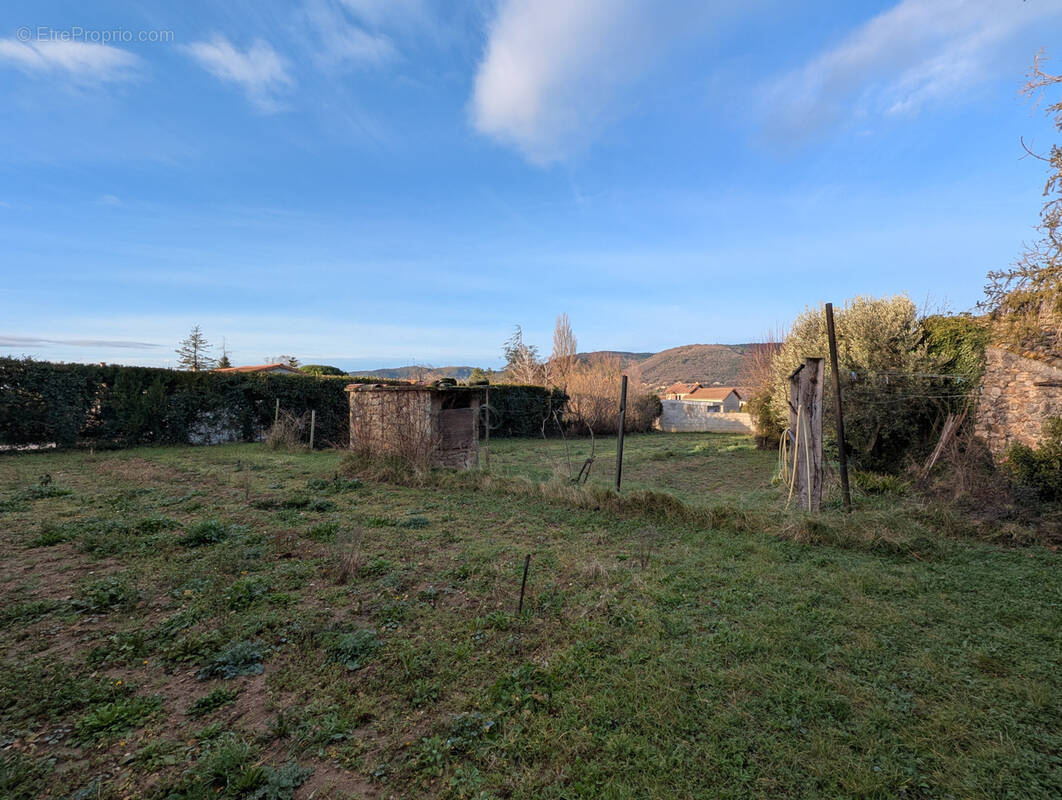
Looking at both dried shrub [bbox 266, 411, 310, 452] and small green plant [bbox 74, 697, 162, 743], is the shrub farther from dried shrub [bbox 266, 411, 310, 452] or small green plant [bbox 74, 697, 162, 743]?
dried shrub [bbox 266, 411, 310, 452]

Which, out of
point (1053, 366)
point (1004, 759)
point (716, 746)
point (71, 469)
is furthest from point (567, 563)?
point (71, 469)

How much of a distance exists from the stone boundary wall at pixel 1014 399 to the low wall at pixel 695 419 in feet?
60.8

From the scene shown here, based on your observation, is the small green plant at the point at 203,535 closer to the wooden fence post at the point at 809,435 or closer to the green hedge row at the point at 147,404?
the wooden fence post at the point at 809,435

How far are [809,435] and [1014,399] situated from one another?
371cm

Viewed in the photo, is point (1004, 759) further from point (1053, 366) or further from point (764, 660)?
point (1053, 366)

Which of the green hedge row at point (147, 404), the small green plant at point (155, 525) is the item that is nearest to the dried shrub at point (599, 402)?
the green hedge row at point (147, 404)

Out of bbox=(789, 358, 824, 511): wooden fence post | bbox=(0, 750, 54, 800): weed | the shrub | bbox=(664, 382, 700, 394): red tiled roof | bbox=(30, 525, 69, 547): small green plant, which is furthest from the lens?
bbox=(664, 382, 700, 394): red tiled roof

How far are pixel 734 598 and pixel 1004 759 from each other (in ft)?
5.33

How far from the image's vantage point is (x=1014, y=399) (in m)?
6.71

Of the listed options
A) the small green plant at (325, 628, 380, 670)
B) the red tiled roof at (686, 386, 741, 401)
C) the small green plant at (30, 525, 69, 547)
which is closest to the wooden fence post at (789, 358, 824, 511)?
the small green plant at (325, 628, 380, 670)

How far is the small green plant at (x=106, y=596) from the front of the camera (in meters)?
3.17

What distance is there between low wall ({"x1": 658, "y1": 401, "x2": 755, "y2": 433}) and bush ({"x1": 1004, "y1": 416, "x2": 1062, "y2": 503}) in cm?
1964

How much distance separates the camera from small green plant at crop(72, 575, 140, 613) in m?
3.17

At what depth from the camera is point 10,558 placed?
405cm
